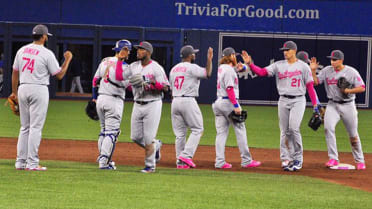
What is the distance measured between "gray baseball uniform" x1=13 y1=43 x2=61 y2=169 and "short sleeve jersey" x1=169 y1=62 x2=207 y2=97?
230 cm

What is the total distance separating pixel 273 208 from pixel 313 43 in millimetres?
26103

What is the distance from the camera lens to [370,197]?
9930mm

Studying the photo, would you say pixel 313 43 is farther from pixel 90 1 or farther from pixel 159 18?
pixel 90 1

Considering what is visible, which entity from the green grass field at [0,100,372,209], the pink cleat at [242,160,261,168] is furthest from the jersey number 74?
the pink cleat at [242,160,261,168]

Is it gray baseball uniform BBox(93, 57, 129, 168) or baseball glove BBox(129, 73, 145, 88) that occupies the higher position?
baseball glove BBox(129, 73, 145, 88)

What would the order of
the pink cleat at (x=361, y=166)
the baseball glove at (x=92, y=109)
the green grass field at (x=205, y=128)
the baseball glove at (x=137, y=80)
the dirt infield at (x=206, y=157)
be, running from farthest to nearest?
the green grass field at (x=205, y=128) < the pink cleat at (x=361, y=166) < the baseball glove at (x=92, y=109) < the dirt infield at (x=206, y=157) < the baseball glove at (x=137, y=80)

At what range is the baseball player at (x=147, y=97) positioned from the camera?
11398 mm

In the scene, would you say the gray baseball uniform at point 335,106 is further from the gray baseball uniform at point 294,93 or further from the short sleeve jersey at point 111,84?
the short sleeve jersey at point 111,84

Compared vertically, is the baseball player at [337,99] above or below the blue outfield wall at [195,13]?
below

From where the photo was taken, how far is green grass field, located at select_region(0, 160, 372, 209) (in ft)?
28.5

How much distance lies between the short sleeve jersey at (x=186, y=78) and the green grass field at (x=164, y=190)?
148 cm

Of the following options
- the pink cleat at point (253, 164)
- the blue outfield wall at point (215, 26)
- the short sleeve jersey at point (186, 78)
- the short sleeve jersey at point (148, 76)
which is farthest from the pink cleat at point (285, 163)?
the blue outfield wall at point (215, 26)

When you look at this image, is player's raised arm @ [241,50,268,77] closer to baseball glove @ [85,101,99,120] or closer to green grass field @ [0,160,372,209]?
green grass field @ [0,160,372,209]

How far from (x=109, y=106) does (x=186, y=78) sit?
1.49 meters
